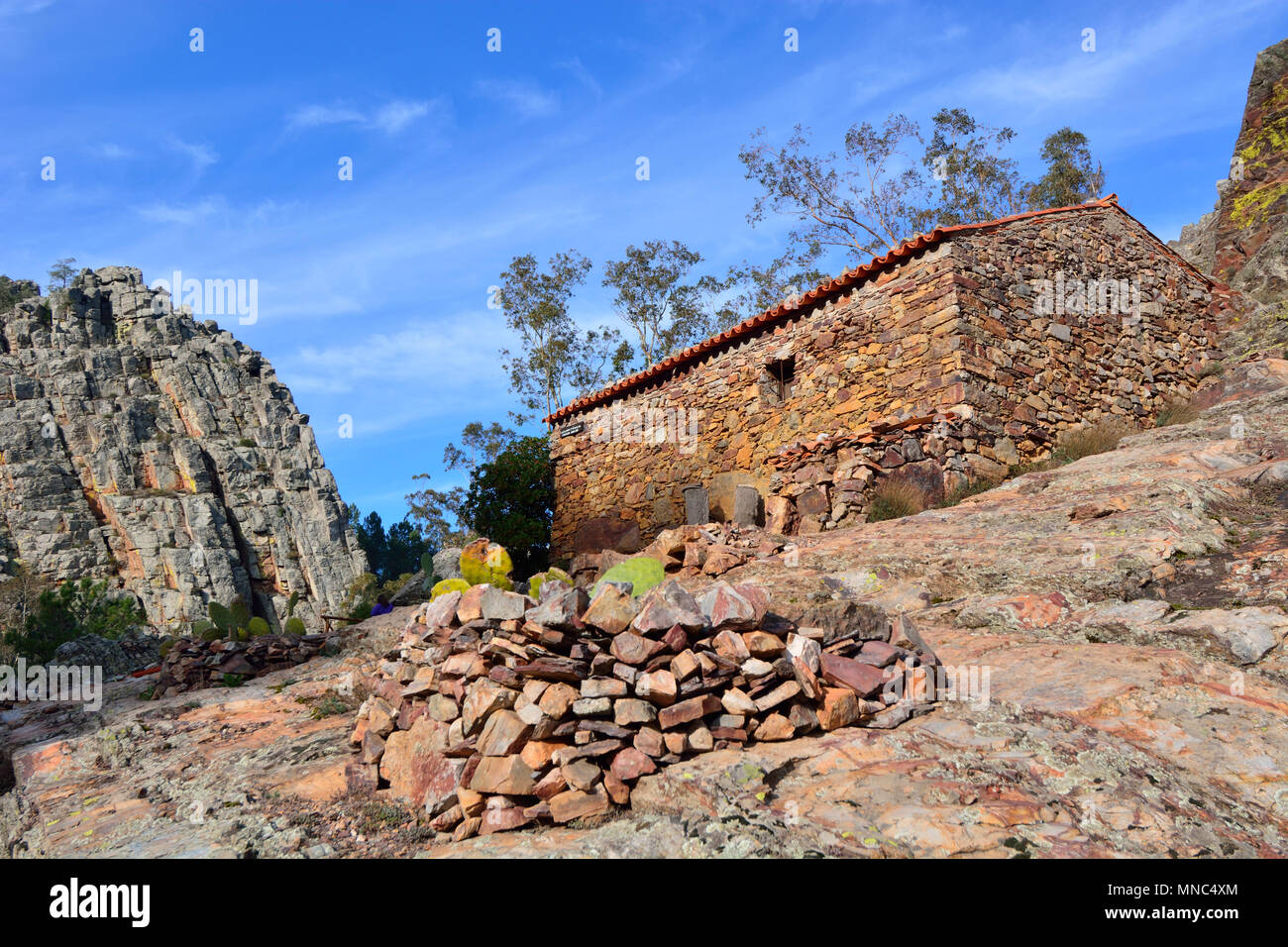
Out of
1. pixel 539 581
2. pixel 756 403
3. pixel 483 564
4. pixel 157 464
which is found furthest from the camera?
pixel 157 464

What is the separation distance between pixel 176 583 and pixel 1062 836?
53715mm

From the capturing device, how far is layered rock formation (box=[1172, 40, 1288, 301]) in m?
15.0

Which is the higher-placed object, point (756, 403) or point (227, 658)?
point (756, 403)

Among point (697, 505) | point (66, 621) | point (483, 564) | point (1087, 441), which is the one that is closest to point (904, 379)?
point (1087, 441)

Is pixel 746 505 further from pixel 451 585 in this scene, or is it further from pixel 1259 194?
pixel 1259 194

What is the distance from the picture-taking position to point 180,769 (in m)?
4.96

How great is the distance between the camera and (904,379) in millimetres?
11008

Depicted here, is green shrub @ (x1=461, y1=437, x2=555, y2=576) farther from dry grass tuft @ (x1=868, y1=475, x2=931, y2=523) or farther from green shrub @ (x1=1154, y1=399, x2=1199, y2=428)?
green shrub @ (x1=1154, y1=399, x2=1199, y2=428)

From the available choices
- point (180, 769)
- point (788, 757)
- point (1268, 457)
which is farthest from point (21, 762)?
point (1268, 457)

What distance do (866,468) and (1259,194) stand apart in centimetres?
1285

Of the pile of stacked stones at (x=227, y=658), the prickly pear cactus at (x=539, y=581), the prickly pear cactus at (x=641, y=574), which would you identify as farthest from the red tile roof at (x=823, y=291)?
the pile of stacked stones at (x=227, y=658)

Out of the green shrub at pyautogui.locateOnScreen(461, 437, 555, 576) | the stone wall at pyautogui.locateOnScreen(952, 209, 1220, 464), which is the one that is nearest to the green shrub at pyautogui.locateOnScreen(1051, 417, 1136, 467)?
the stone wall at pyautogui.locateOnScreen(952, 209, 1220, 464)

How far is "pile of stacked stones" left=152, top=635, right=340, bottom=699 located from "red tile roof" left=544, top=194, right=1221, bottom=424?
814cm

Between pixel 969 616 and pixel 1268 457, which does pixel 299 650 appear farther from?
pixel 1268 457
